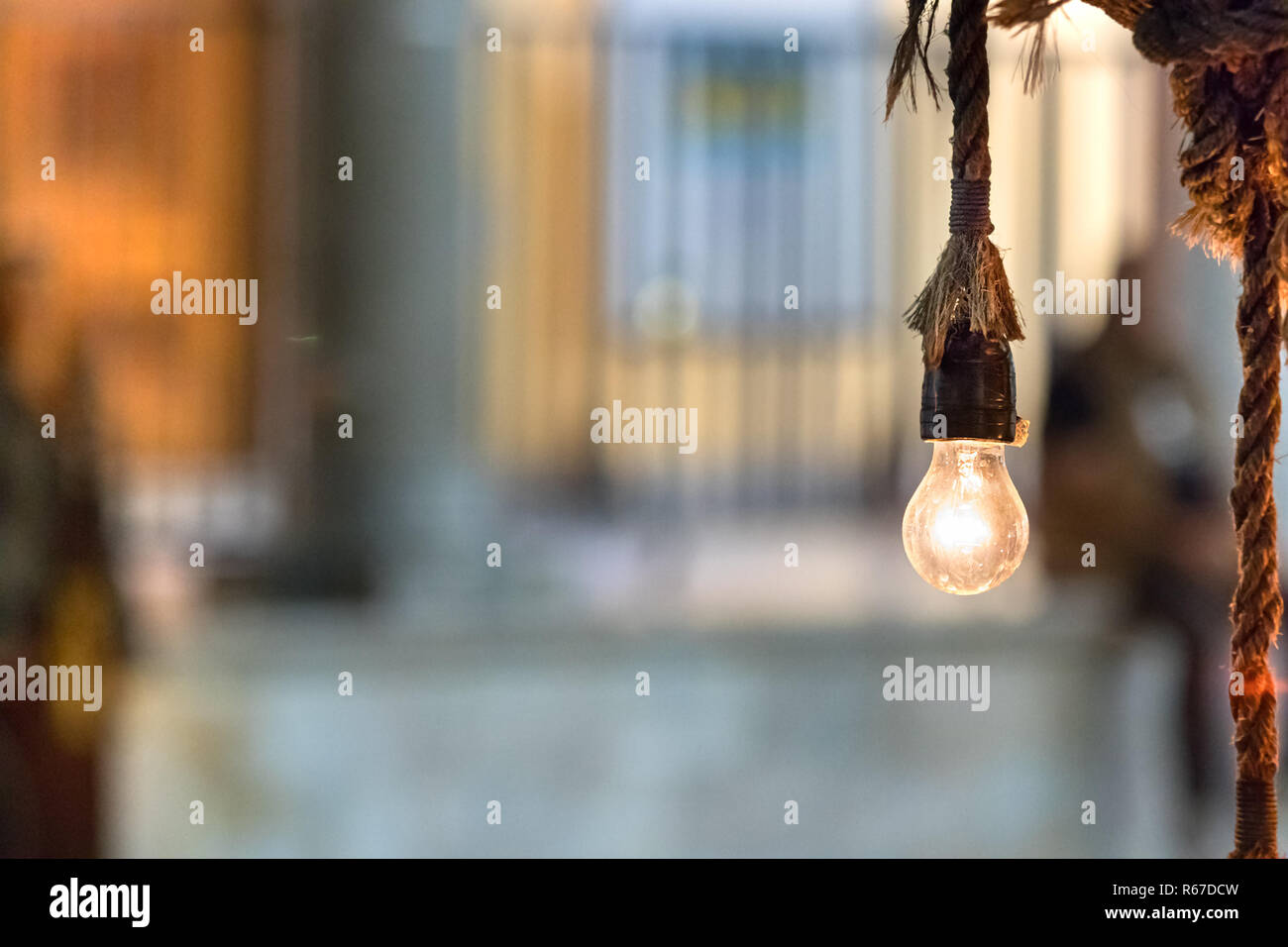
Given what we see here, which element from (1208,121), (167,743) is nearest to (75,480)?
(167,743)

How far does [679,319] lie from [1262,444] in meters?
2.13

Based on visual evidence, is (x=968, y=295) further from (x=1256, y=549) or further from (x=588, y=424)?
(x=588, y=424)

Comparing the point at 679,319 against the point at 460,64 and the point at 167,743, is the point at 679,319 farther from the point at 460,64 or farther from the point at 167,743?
the point at 167,743

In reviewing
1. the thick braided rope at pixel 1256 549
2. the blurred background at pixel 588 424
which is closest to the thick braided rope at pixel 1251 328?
the thick braided rope at pixel 1256 549

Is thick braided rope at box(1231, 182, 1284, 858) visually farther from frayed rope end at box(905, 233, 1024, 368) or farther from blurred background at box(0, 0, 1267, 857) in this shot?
blurred background at box(0, 0, 1267, 857)

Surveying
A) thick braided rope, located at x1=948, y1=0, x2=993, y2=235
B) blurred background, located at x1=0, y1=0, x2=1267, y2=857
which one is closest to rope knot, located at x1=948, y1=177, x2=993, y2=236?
thick braided rope, located at x1=948, y1=0, x2=993, y2=235

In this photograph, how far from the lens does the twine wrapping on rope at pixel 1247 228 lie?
0.42m

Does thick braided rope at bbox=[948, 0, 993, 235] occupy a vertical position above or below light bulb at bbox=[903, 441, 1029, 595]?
above

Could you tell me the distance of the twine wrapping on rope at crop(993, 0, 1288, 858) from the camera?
1.38 ft

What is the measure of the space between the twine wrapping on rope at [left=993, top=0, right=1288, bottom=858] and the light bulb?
0.26ft

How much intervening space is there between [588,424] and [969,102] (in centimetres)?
209

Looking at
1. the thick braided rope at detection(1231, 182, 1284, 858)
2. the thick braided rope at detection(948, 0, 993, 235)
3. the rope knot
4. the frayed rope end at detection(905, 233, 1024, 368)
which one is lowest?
the thick braided rope at detection(1231, 182, 1284, 858)

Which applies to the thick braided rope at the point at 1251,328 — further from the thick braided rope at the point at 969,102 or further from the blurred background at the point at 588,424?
the blurred background at the point at 588,424

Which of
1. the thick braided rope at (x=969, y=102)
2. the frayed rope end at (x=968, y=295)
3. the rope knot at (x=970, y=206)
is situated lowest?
the frayed rope end at (x=968, y=295)
